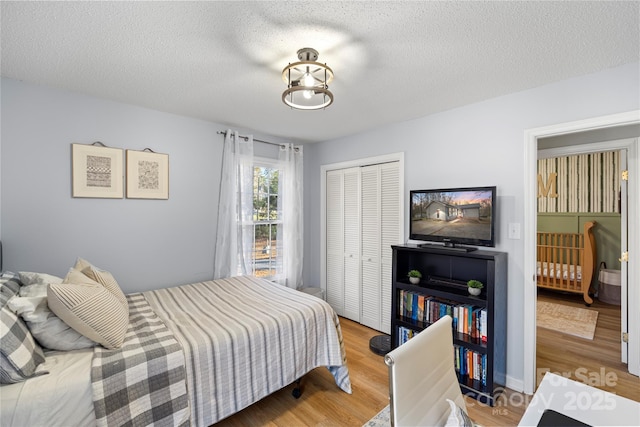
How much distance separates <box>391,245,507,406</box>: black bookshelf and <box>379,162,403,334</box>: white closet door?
1.43 ft

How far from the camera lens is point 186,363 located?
5.25ft

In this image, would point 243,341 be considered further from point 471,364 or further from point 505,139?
point 505,139

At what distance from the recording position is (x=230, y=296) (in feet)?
8.41

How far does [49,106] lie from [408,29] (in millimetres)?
2783

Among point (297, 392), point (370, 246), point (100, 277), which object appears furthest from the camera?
point (370, 246)

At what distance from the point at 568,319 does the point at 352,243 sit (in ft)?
9.91

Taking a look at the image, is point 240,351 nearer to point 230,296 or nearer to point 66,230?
point 230,296

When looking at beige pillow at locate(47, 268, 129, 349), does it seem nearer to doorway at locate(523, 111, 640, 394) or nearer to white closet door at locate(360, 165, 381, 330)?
white closet door at locate(360, 165, 381, 330)

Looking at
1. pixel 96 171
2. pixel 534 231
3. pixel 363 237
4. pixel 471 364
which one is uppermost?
pixel 96 171

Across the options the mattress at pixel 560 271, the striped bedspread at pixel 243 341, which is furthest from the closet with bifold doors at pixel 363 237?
the mattress at pixel 560 271

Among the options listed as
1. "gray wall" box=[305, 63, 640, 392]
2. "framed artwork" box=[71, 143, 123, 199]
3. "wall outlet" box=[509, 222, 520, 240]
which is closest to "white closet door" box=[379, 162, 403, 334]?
"gray wall" box=[305, 63, 640, 392]

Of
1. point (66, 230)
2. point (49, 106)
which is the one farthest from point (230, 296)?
point (49, 106)

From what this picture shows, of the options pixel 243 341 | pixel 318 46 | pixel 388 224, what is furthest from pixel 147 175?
pixel 388 224

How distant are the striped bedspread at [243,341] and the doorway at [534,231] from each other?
151cm
